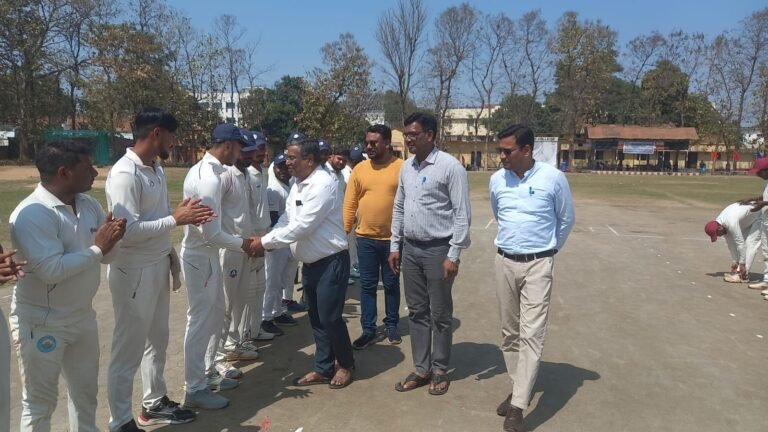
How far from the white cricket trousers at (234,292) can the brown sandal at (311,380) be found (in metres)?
0.78

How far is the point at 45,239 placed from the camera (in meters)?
2.87

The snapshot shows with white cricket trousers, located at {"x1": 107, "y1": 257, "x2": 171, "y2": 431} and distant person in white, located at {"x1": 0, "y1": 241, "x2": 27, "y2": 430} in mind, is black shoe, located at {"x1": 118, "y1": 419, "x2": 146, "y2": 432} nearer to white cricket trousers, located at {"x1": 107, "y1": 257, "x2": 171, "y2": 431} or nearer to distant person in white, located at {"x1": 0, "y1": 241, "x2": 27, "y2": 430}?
white cricket trousers, located at {"x1": 107, "y1": 257, "x2": 171, "y2": 431}

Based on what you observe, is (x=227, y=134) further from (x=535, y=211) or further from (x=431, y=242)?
(x=535, y=211)

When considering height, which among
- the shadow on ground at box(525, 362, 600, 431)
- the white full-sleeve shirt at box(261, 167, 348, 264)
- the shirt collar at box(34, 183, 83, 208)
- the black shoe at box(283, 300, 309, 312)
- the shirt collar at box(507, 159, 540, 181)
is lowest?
the shadow on ground at box(525, 362, 600, 431)

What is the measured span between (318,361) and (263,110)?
4677 cm

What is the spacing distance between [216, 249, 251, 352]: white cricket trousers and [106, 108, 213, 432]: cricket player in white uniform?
0.90 m

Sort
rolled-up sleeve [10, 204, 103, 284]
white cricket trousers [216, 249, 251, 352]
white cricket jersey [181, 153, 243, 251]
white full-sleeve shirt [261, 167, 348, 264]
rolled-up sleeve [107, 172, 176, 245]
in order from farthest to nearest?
white cricket trousers [216, 249, 251, 352] → white full-sleeve shirt [261, 167, 348, 264] → white cricket jersey [181, 153, 243, 251] → rolled-up sleeve [107, 172, 176, 245] → rolled-up sleeve [10, 204, 103, 284]

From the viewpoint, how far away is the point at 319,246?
4367 millimetres

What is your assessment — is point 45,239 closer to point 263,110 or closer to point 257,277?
point 257,277

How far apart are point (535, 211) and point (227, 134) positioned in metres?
2.40

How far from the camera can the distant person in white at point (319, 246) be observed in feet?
14.1

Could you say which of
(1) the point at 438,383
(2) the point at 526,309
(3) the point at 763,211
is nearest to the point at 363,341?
(1) the point at 438,383

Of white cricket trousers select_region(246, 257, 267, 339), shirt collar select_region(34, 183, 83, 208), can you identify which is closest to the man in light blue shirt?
white cricket trousers select_region(246, 257, 267, 339)

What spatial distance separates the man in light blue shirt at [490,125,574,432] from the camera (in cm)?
392
